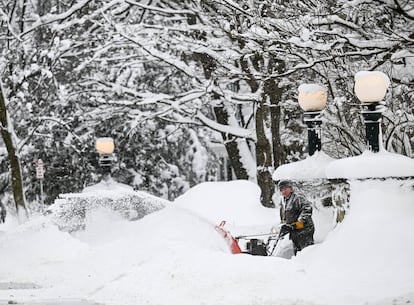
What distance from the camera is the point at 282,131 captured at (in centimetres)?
2220

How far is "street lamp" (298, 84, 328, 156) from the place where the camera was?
11.6 metres

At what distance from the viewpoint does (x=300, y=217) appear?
428 inches

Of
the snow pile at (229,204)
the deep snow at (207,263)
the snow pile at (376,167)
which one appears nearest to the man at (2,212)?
the snow pile at (229,204)

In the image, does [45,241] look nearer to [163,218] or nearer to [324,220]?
[163,218]

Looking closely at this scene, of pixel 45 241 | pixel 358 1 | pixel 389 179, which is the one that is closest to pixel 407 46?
pixel 358 1

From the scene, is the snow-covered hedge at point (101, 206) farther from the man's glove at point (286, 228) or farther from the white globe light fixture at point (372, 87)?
the white globe light fixture at point (372, 87)

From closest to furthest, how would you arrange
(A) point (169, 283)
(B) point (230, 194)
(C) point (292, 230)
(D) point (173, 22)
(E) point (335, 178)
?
1. (A) point (169, 283)
2. (E) point (335, 178)
3. (C) point (292, 230)
4. (B) point (230, 194)
5. (D) point (173, 22)

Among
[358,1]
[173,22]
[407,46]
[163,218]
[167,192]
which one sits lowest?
[167,192]

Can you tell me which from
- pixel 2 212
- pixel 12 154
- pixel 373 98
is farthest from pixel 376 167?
pixel 2 212

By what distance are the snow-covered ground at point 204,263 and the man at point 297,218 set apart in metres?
1.05

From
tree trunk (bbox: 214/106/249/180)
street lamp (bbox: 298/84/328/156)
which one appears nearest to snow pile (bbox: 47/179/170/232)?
street lamp (bbox: 298/84/328/156)

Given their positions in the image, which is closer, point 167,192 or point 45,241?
point 45,241

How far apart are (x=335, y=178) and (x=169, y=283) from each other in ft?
8.47

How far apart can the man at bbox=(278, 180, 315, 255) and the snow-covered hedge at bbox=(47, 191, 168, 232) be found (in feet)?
7.41
